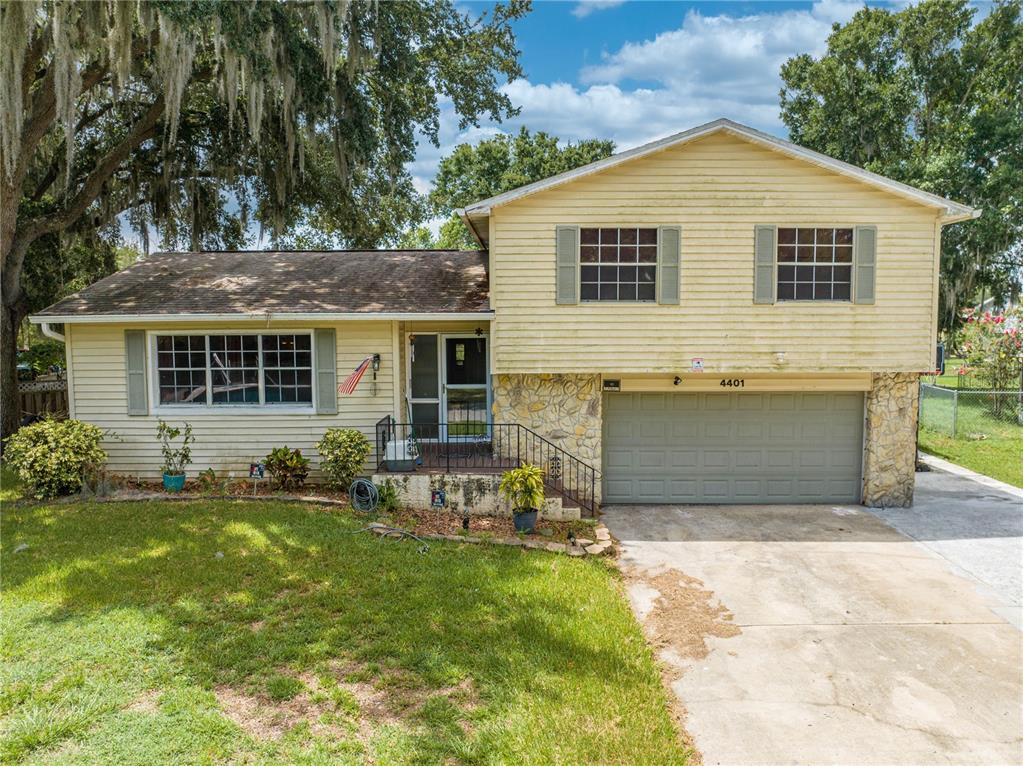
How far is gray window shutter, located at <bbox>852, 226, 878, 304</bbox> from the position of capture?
916 centimetres

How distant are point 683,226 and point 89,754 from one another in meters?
8.74

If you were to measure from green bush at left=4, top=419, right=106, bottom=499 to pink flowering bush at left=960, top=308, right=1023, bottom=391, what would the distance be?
68.6 feet

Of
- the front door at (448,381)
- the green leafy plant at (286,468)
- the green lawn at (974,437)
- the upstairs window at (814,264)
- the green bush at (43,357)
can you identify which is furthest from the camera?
the green bush at (43,357)

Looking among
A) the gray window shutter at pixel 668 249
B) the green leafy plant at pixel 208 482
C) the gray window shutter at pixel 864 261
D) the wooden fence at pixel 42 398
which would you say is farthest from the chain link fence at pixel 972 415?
the wooden fence at pixel 42 398

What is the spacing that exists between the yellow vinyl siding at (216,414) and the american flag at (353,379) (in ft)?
0.30

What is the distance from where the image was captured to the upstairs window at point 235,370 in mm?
10000

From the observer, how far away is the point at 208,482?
9.56 metres

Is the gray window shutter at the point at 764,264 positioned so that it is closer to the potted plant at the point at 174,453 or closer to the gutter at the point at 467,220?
the gutter at the point at 467,220

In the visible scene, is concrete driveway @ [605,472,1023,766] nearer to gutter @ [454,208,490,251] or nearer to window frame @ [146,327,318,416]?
gutter @ [454,208,490,251]

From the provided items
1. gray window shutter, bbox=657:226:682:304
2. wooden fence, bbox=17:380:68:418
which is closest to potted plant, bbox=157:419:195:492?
wooden fence, bbox=17:380:68:418

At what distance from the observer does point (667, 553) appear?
778 centimetres

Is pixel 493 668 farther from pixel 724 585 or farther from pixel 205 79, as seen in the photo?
pixel 205 79

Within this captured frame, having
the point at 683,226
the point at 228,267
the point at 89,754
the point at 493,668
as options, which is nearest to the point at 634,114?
the point at 683,226

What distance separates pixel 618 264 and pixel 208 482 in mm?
7093
